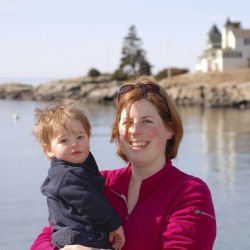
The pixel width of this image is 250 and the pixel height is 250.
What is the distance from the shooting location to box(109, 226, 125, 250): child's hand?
2400 mm

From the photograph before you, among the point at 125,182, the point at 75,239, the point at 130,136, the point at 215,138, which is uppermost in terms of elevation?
the point at 130,136

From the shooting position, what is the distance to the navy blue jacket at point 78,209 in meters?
2.39

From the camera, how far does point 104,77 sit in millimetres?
71500

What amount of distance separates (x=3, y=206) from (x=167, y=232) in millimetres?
9665

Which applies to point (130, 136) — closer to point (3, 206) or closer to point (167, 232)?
point (167, 232)

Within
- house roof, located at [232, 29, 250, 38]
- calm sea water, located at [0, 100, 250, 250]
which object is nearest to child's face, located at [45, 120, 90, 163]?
calm sea water, located at [0, 100, 250, 250]


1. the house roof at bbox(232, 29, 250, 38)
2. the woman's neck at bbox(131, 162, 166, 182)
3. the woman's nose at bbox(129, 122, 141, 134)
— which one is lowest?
the woman's neck at bbox(131, 162, 166, 182)

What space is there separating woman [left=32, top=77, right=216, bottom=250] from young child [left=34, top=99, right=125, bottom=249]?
0.22 ft

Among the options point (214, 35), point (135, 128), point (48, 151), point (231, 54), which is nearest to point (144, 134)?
point (135, 128)

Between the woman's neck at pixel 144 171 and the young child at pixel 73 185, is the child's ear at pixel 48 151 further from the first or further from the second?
the woman's neck at pixel 144 171

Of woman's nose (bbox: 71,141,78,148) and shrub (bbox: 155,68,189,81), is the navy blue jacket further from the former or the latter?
shrub (bbox: 155,68,189,81)

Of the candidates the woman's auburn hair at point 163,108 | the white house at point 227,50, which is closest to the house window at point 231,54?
the white house at point 227,50

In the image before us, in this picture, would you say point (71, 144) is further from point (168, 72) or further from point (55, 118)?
point (168, 72)

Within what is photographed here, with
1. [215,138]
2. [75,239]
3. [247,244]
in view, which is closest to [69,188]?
[75,239]
